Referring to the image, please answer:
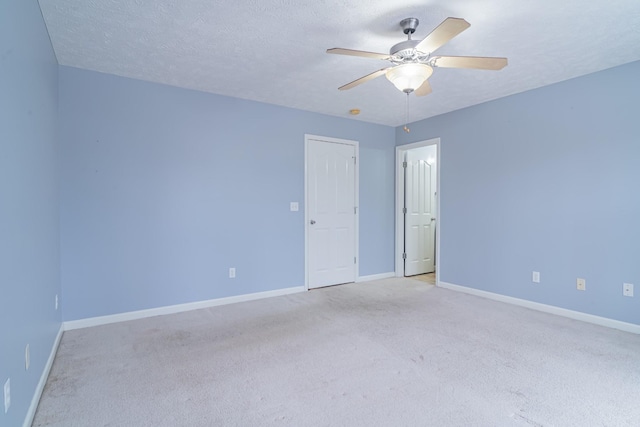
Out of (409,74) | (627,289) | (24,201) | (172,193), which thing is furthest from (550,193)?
(24,201)

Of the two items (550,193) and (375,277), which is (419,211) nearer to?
Result: (375,277)

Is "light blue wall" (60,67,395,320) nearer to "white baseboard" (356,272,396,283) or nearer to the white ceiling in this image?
the white ceiling

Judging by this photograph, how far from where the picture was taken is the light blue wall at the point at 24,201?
4.74ft

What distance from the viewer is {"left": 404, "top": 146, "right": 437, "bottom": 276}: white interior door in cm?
529

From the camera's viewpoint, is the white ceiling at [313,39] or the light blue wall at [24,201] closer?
the light blue wall at [24,201]

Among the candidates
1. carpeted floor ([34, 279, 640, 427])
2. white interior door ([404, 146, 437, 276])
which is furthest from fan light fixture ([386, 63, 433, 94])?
white interior door ([404, 146, 437, 276])

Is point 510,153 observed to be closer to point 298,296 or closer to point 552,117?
point 552,117

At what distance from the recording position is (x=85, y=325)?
3.09 metres

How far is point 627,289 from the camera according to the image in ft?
9.78

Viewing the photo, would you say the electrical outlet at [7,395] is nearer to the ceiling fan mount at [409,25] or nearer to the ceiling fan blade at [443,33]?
the ceiling fan blade at [443,33]

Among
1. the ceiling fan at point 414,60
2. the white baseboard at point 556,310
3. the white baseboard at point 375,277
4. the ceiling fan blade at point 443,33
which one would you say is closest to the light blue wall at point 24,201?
the ceiling fan at point 414,60

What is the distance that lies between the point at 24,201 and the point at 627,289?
462cm

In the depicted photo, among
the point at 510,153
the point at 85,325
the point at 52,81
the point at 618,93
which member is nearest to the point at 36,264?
the point at 85,325

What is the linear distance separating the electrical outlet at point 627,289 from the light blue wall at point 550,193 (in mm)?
41
